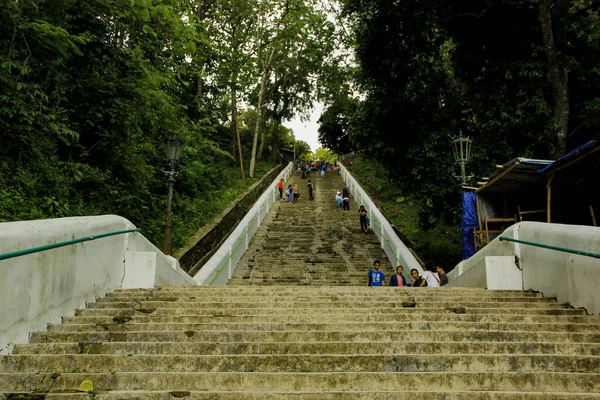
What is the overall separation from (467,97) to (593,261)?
8942 millimetres

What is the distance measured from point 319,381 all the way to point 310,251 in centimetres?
1035

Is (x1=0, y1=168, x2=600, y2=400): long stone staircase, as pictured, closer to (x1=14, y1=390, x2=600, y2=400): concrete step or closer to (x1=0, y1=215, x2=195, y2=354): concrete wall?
(x1=14, y1=390, x2=600, y2=400): concrete step

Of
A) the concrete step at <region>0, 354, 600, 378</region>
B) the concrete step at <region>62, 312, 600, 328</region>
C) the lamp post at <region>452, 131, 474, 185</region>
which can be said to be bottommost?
the concrete step at <region>0, 354, 600, 378</region>

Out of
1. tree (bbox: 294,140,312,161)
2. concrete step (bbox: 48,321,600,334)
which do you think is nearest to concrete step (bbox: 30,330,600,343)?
concrete step (bbox: 48,321,600,334)

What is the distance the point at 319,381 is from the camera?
9.44 ft

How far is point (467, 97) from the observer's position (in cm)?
1224

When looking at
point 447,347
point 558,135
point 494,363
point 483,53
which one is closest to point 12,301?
point 447,347

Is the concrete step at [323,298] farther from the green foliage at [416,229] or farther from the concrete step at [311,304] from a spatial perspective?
the green foliage at [416,229]

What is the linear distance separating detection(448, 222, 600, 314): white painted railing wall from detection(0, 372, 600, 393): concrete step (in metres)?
1.71

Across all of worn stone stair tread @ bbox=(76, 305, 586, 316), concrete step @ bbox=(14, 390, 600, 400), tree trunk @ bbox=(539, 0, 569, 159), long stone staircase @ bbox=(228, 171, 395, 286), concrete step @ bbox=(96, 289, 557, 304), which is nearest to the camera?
concrete step @ bbox=(14, 390, 600, 400)

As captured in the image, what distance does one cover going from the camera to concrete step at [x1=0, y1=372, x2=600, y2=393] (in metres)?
2.86

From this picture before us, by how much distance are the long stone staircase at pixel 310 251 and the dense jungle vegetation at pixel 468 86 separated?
93.4 inches

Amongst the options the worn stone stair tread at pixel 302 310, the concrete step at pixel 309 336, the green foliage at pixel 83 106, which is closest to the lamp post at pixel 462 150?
the worn stone stair tread at pixel 302 310

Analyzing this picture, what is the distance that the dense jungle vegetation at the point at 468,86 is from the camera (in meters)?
10.1
